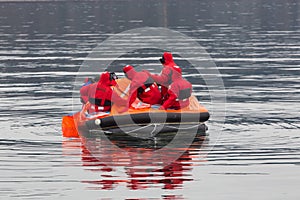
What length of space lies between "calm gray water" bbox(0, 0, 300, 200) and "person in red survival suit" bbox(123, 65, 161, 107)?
207 cm

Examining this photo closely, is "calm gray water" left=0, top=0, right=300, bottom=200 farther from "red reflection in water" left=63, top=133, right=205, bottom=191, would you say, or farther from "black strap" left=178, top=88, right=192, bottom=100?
"black strap" left=178, top=88, right=192, bottom=100

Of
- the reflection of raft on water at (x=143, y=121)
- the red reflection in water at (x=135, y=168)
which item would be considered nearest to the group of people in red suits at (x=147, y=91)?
the reflection of raft on water at (x=143, y=121)

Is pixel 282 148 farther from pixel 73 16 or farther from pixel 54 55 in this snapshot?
pixel 73 16

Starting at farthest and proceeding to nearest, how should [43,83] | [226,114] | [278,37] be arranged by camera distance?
[278,37] → [43,83] → [226,114]

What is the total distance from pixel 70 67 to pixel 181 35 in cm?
2142

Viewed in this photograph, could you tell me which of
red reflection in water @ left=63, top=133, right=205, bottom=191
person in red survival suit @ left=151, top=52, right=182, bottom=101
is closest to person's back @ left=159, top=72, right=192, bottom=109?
person in red survival suit @ left=151, top=52, right=182, bottom=101

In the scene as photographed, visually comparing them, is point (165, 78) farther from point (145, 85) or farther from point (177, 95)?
point (177, 95)

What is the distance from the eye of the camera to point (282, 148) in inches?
987

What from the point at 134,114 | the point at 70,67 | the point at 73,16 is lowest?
→ the point at 73,16

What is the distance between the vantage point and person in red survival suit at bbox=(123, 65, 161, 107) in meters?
27.8

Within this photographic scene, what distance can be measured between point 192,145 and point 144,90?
2518 millimetres

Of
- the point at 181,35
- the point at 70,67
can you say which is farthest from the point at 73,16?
the point at 70,67

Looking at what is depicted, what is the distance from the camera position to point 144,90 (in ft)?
91.2

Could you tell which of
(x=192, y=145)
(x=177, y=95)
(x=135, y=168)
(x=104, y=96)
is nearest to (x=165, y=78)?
(x=177, y=95)
